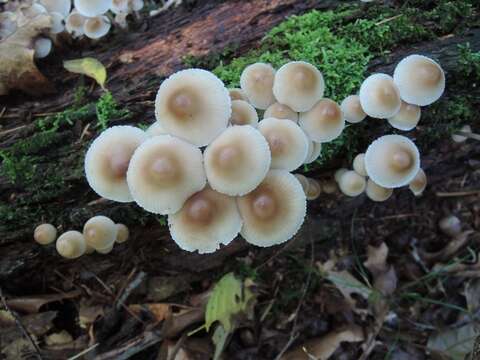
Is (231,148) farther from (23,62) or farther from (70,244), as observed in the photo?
(23,62)

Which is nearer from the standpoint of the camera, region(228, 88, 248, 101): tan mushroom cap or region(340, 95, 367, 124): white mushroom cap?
region(228, 88, 248, 101): tan mushroom cap

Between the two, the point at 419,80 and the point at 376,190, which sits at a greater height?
the point at 419,80

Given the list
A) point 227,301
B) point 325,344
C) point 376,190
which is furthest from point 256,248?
point 376,190

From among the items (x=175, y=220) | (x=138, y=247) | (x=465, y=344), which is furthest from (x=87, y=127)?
(x=465, y=344)

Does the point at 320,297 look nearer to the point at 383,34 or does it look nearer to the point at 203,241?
the point at 203,241

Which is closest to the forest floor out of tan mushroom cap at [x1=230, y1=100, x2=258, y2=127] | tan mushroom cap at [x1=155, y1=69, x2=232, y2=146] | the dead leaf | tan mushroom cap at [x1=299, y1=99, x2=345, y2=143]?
the dead leaf

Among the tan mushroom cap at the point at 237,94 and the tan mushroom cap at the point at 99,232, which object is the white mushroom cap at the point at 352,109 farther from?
the tan mushroom cap at the point at 99,232

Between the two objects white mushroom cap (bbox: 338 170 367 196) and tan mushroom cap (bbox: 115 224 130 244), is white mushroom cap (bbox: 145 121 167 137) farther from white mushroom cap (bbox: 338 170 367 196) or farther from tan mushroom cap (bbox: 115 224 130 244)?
white mushroom cap (bbox: 338 170 367 196)
